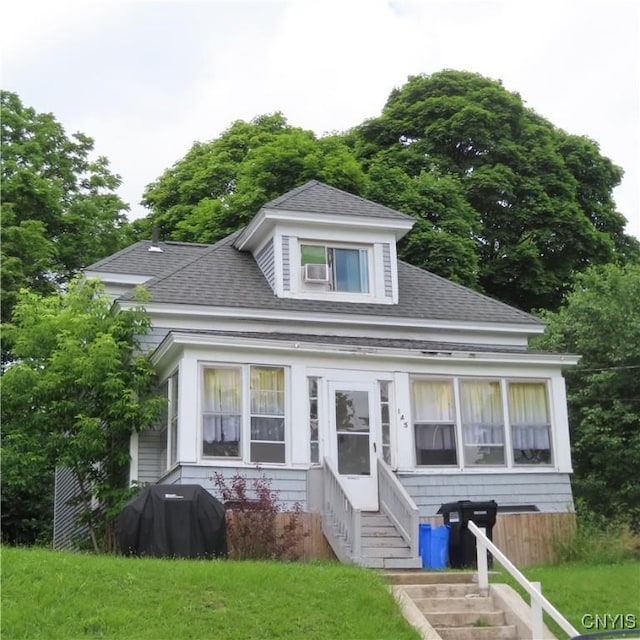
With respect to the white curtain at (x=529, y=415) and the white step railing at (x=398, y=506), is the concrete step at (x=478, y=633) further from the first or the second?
the white curtain at (x=529, y=415)

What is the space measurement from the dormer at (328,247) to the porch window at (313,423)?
2.87 meters

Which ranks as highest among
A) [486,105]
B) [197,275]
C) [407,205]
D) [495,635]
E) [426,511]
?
[486,105]

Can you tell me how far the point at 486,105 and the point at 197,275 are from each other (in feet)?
65.4

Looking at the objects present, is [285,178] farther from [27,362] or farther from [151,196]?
[27,362]

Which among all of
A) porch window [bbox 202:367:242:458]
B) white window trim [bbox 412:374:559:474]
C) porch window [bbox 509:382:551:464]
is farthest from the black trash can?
porch window [bbox 202:367:242:458]

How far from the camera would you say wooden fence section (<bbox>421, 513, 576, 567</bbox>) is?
16.6 metres

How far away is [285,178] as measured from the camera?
3158 cm

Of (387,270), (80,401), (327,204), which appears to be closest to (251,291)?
(327,204)

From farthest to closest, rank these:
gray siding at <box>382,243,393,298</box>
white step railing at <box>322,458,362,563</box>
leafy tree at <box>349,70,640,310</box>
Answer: leafy tree at <box>349,70,640,310</box> < gray siding at <box>382,243,393,298</box> < white step railing at <box>322,458,362,563</box>

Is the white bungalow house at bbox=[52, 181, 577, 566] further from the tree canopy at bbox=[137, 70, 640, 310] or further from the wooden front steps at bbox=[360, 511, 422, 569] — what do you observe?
the tree canopy at bbox=[137, 70, 640, 310]

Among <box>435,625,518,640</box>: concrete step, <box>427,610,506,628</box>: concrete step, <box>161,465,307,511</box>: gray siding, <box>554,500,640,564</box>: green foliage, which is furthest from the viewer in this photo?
<box>161,465,307,511</box>: gray siding

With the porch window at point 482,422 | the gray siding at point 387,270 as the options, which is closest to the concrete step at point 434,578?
the porch window at point 482,422

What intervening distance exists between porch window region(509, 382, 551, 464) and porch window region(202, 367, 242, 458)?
16.8ft

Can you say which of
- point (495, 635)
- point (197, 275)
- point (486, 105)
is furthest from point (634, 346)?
point (486, 105)
